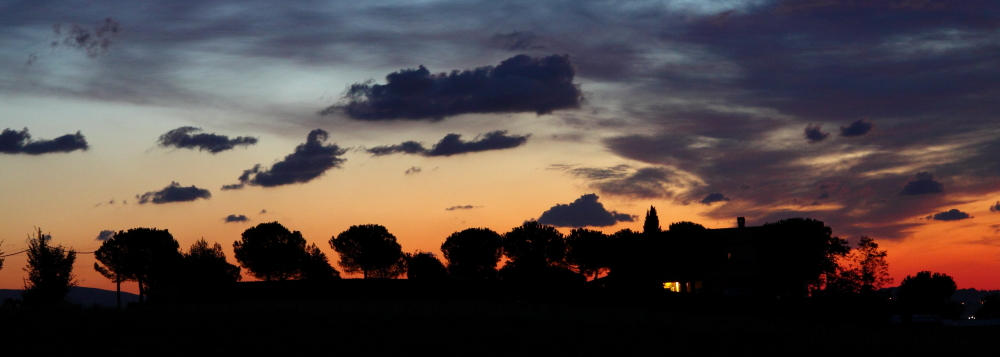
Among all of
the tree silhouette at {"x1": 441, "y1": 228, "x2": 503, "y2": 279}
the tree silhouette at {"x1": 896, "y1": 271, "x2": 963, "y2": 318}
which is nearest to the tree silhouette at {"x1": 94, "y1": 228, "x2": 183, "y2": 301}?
the tree silhouette at {"x1": 441, "y1": 228, "x2": 503, "y2": 279}

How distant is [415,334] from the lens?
41.6 m

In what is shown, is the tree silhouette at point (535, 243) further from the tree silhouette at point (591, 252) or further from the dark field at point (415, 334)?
the dark field at point (415, 334)

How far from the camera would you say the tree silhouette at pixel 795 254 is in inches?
4518

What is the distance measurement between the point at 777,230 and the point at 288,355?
93037 millimetres

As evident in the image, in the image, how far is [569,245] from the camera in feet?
510

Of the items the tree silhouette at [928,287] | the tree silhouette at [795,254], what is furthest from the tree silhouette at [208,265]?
the tree silhouette at [928,287]

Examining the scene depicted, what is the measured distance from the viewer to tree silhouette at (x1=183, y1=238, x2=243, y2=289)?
424 feet

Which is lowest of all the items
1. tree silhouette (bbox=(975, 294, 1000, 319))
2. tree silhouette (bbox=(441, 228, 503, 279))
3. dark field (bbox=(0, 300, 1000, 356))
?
tree silhouette (bbox=(975, 294, 1000, 319))

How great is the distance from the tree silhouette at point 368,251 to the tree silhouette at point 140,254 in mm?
32019

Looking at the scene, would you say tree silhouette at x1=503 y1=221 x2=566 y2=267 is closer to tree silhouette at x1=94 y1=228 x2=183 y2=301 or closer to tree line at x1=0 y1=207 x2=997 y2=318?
tree line at x1=0 y1=207 x2=997 y2=318

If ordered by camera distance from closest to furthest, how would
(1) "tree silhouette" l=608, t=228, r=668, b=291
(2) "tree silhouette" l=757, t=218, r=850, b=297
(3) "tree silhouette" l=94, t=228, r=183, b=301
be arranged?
(1) "tree silhouette" l=608, t=228, r=668, b=291
(2) "tree silhouette" l=757, t=218, r=850, b=297
(3) "tree silhouette" l=94, t=228, r=183, b=301

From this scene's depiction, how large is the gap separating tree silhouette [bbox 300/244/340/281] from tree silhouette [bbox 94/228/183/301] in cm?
2293

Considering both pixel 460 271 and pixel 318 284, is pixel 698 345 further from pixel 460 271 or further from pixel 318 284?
pixel 460 271

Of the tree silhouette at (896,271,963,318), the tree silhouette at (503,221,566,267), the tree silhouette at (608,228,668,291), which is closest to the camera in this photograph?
the tree silhouette at (608,228,668,291)
